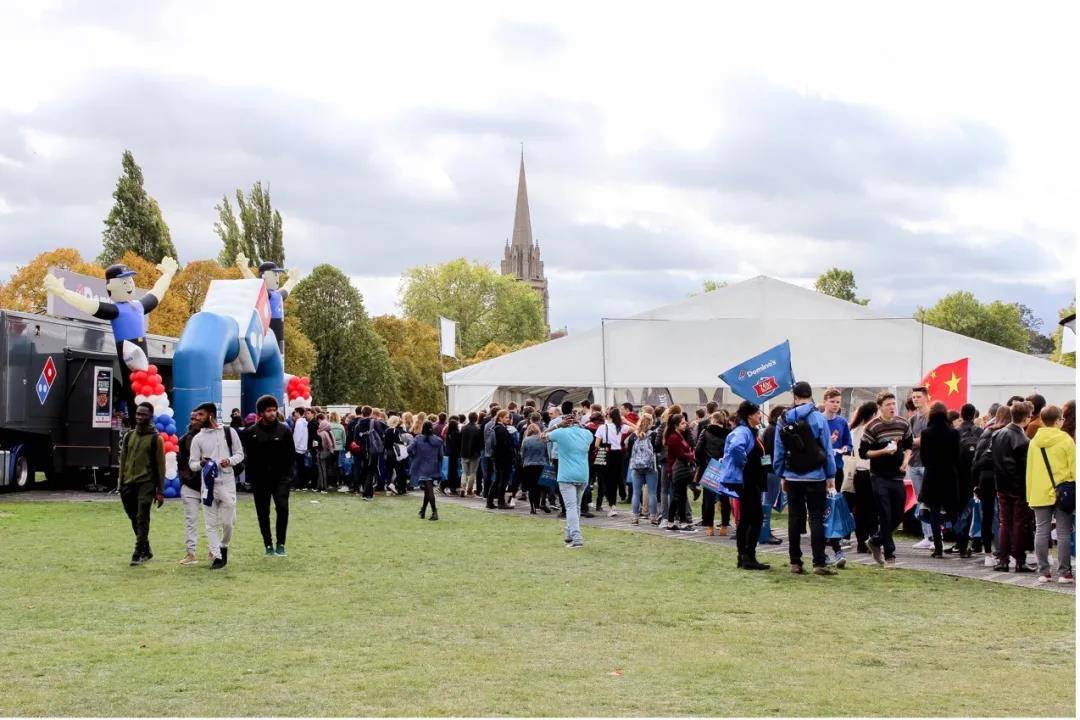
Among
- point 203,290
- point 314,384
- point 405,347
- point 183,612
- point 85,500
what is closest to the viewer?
point 183,612

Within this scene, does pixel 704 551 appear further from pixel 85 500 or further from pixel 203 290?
pixel 203 290

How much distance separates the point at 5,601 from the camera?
10375mm

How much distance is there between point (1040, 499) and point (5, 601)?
8.78m

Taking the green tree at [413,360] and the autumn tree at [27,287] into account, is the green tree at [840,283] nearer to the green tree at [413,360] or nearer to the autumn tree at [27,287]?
the green tree at [413,360]

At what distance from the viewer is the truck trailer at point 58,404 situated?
22.1 metres

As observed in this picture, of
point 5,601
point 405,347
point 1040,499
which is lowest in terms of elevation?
point 5,601

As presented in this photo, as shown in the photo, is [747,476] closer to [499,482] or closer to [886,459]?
[886,459]

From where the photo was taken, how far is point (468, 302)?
97.9 metres

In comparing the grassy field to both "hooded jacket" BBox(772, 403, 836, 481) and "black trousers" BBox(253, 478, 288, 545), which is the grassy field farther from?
"hooded jacket" BBox(772, 403, 836, 481)

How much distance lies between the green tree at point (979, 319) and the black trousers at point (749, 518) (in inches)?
3282

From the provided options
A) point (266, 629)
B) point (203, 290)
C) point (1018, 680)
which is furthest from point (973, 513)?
point (203, 290)

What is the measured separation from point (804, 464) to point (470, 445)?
39.3 feet

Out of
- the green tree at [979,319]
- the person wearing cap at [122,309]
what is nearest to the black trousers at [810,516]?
the person wearing cap at [122,309]

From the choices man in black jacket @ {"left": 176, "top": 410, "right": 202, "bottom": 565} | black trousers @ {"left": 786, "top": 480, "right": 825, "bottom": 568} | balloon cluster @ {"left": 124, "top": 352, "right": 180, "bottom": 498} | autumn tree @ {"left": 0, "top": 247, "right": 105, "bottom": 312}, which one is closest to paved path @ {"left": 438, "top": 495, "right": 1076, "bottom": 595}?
black trousers @ {"left": 786, "top": 480, "right": 825, "bottom": 568}
